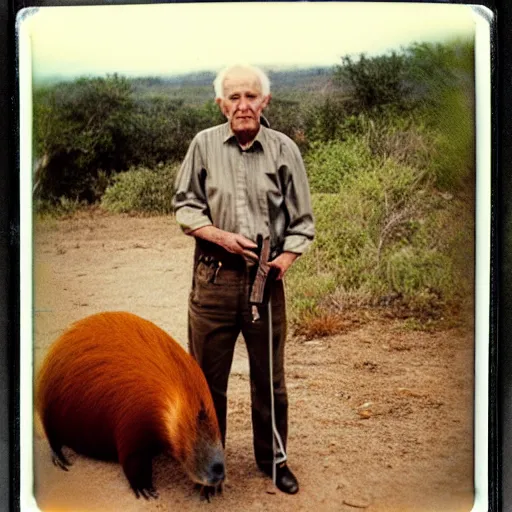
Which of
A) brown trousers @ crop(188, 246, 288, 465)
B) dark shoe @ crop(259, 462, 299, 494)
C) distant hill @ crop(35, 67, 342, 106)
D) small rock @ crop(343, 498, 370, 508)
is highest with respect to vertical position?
distant hill @ crop(35, 67, 342, 106)

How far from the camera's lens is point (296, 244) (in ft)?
7.10

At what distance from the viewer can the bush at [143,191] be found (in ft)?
7.04

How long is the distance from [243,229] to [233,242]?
5cm

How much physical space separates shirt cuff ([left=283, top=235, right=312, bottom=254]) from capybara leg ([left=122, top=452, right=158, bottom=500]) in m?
0.78

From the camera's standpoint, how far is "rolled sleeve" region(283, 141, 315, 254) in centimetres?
215

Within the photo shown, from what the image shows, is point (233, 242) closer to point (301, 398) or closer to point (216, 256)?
point (216, 256)

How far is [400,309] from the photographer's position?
2195 mm

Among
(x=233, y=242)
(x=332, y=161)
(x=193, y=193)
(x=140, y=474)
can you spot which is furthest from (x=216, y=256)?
(x=140, y=474)

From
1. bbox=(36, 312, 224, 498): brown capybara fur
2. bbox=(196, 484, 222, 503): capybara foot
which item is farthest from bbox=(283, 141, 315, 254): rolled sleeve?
bbox=(196, 484, 222, 503): capybara foot

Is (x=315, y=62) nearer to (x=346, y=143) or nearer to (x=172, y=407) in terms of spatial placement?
(x=346, y=143)

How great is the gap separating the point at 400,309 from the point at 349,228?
12.0 inches

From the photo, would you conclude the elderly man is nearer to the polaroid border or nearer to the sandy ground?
the sandy ground

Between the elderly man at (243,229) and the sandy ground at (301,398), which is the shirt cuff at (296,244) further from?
the sandy ground at (301,398)

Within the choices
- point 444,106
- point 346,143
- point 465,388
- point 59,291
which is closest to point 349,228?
point 346,143
